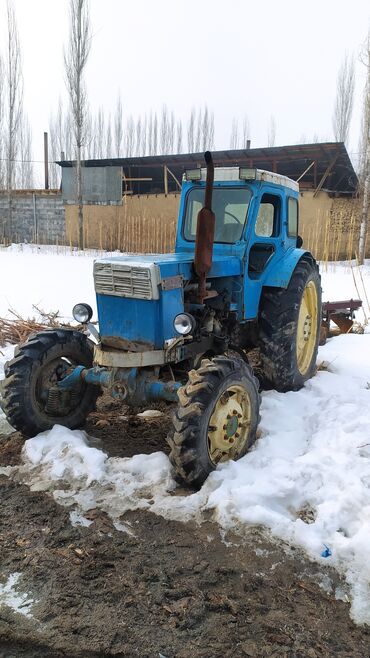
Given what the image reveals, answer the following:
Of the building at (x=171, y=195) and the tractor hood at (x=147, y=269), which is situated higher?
the building at (x=171, y=195)

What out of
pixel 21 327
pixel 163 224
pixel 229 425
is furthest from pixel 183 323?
pixel 163 224

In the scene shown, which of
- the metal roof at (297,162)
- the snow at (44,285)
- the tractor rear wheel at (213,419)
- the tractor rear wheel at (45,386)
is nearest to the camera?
the tractor rear wheel at (213,419)

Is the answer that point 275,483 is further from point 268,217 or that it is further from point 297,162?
point 297,162

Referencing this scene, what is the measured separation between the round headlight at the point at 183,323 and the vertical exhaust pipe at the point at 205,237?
1.54 feet

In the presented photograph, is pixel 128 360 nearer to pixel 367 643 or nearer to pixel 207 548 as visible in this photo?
pixel 207 548

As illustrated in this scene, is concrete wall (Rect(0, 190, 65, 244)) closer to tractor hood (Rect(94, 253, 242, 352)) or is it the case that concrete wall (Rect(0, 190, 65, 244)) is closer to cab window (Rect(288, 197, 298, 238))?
cab window (Rect(288, 197, 298, 238))

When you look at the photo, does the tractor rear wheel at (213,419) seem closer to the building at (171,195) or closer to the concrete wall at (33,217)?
the building at (171,195)

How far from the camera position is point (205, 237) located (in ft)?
13.1

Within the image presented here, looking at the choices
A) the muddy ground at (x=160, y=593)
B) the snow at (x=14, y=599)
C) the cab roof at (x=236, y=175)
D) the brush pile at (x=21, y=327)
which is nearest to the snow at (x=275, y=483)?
the muddy ground at (x=160, y=593)

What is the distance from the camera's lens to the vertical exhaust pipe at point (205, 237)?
12.6 ft

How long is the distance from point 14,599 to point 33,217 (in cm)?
2427

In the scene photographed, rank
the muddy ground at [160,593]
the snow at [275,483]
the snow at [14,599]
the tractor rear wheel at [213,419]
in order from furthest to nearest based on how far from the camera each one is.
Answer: the tractor rear wheel at [213,419]
the snow at [275,483]
the snow at [14,599]
the muddy ground at [160,593]

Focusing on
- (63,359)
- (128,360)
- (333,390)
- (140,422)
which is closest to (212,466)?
(128,360)

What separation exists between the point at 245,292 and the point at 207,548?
7.95 ft
